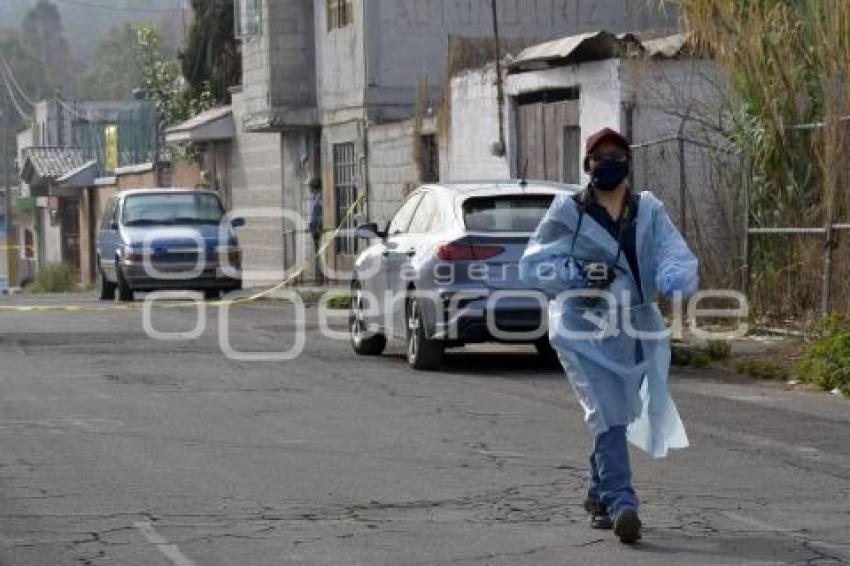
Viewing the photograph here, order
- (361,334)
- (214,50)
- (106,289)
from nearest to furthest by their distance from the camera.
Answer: (361,334) < (106,289) < (214,50)

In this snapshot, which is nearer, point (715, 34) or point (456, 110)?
point (715, 34)

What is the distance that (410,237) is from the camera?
54.4ft

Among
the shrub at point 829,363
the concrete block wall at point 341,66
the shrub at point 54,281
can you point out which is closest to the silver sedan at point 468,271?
the shrub at point 829,363

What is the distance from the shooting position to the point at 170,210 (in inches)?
1158

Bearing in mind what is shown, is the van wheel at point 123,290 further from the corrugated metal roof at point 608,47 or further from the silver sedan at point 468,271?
the silver sedan at point 468,271

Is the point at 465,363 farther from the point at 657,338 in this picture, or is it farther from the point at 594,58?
the point at 657,338

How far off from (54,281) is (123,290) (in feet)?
63.0

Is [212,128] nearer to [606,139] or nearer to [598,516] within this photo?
[606,139]

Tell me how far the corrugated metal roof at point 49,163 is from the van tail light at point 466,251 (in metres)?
47.0

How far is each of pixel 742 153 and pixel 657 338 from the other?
10848 millimetres

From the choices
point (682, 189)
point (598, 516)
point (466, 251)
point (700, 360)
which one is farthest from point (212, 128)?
point (598, 516)

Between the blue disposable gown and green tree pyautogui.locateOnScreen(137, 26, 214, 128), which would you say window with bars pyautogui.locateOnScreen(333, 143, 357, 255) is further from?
the blue disposable gown

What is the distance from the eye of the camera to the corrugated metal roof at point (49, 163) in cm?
6272

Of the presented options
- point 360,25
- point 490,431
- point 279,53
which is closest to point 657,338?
point 490,431
